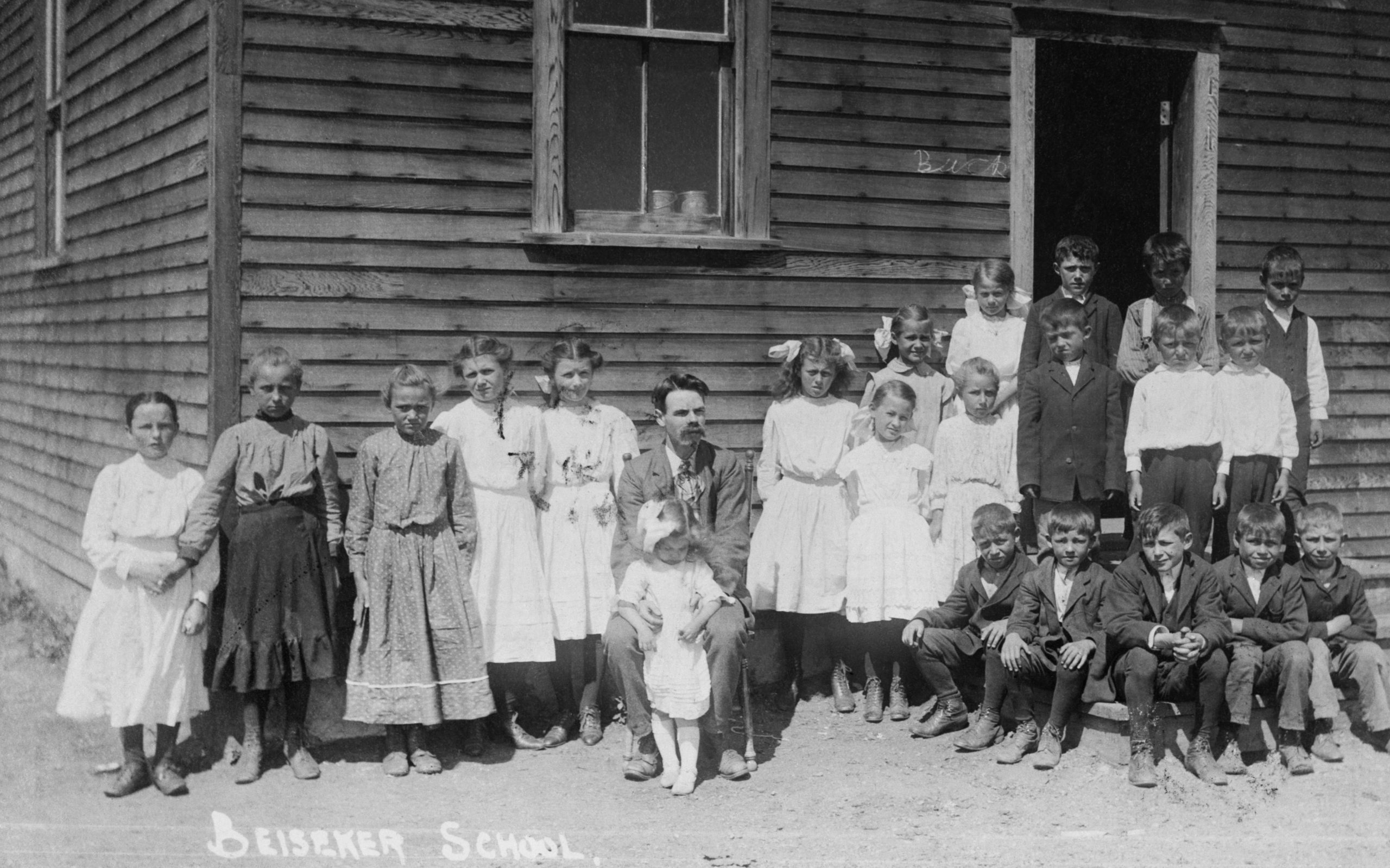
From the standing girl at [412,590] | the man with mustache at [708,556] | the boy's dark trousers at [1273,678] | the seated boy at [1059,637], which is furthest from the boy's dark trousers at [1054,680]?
the standing girl at [412,590]

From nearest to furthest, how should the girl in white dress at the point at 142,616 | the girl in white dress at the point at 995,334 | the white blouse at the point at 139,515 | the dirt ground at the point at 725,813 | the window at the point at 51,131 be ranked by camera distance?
the dirt ground at the point at 725,813
the girl in white dress at the point at 142,616
the white blouse at the point at 139,515
the girl in white dress at the point at 995,334
the window at the point at 51,131

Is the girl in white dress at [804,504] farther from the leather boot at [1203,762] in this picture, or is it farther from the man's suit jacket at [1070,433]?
the leather boot at [1203,762]

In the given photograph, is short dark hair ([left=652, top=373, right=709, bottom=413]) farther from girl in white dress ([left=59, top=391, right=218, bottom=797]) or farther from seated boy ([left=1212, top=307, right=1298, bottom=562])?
seated boy ([left=1212, top=307, right=1298, bottom=562])

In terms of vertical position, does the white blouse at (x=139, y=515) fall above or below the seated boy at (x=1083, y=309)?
below

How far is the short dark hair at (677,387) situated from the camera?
598 centimetres

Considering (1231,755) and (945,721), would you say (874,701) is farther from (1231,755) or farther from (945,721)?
(1231,755)

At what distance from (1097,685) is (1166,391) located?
1.46m

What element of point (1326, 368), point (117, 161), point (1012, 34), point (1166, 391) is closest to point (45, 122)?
point (117, 161)

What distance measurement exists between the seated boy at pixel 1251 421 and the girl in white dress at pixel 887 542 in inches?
54.0

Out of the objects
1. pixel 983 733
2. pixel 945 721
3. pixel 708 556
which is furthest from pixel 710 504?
pixel 983 733

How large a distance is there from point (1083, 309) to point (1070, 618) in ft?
5.16

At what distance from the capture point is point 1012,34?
730 centimetres

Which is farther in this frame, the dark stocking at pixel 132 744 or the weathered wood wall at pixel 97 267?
the weathered wood wall at pixel 97 267

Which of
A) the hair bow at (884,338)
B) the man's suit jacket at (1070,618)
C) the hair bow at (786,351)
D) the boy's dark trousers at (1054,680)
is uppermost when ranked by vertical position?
the hair bow at (884,338)
